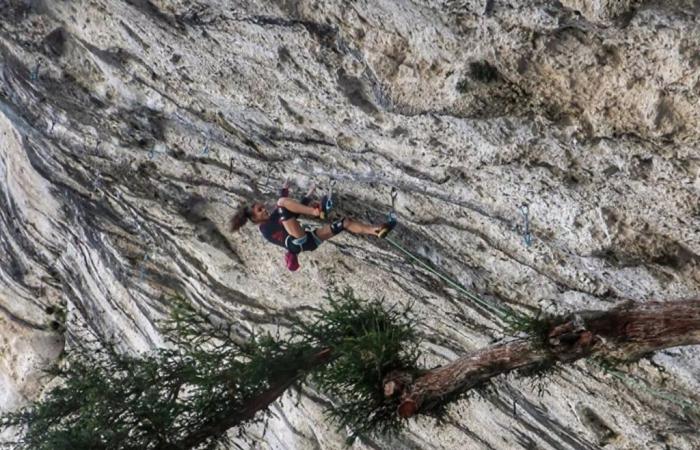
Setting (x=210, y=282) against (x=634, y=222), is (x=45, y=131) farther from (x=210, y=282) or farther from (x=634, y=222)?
(x=634, y=222)

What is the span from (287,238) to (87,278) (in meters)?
5.26

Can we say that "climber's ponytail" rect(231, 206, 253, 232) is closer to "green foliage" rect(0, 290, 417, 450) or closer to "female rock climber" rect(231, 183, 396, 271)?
"female rock climber" rect(231, 183, 396, 271)

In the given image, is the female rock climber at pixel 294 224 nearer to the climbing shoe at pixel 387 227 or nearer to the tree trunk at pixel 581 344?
the climbing shoe at pixel 387 227

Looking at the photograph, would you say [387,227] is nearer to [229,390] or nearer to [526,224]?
[526,224]

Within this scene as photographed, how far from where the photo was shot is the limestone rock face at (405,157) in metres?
4.80

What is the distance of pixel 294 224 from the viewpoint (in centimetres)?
717

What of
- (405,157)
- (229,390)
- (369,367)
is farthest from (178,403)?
(405,157)

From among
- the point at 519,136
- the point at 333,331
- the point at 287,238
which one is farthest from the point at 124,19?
the point at 519,136

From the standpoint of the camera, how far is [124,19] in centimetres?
685

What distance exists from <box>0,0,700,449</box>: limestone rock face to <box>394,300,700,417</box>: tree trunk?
0.76 meters

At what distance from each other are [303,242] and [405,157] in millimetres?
1655

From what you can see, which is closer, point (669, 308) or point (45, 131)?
point (669, 308)

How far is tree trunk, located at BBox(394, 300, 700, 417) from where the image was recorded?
463cm

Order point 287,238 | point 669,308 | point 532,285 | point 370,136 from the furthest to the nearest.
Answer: point 287,238 → point 532,285 → point 370,136 → point 669,308
